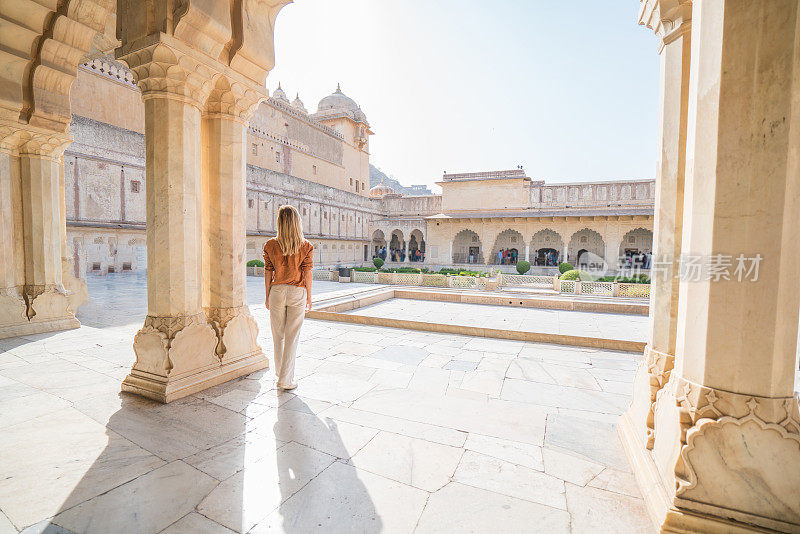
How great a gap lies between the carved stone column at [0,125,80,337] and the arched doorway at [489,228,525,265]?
26.4 m

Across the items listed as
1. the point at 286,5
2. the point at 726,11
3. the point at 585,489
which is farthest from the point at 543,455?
the point at 286,5

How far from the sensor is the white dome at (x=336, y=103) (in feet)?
118

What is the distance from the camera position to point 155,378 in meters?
2.89

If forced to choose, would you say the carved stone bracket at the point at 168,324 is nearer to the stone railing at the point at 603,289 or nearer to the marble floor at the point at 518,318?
the marble floor at the point at 518,318

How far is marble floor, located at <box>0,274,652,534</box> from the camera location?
5.42ft

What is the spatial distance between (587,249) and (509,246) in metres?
5.63

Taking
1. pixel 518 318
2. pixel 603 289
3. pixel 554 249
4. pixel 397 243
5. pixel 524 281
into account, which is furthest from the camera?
pixel 397 243

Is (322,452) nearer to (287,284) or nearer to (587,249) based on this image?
(287,284)

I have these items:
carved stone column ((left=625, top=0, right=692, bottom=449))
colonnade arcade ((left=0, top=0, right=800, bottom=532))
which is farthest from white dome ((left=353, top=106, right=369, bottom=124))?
carved stone column ((left=625, top=0, right=692, bottom=449))

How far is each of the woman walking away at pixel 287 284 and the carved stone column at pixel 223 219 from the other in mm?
609

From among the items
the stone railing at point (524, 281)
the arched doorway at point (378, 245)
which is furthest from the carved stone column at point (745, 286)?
the arched doorway at point (378, 245)

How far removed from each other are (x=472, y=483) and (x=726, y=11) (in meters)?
2.44

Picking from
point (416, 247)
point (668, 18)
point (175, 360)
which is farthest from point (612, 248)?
point (175, 360)

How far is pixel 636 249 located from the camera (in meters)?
26.1
